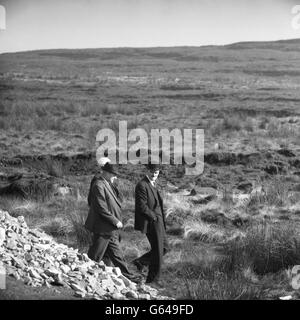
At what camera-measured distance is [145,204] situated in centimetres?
812

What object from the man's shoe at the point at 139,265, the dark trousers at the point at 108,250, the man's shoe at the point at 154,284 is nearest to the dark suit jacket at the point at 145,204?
the dark trousers at the point at 108,250

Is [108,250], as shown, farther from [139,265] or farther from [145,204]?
[145,204]

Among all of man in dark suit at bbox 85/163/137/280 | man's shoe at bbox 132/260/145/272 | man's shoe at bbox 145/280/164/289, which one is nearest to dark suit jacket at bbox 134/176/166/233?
man in dark suit at bbox 85/163/137/280

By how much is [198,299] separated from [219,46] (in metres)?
108

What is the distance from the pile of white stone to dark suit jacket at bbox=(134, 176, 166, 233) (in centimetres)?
62

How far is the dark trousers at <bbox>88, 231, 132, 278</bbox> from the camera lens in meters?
8.08

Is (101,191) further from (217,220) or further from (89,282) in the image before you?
(217,220)

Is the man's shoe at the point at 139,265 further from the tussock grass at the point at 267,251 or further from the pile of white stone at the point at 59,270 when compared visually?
the tussock grass at the point at 267,251

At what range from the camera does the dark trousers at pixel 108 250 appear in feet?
26.5

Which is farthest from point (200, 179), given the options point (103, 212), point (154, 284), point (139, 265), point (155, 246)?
point (103, 212)

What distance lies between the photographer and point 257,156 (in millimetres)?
19266

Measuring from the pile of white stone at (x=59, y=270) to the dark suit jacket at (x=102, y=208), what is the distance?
40cm
